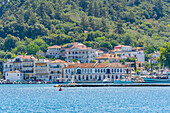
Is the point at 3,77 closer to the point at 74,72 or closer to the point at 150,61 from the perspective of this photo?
the point at 74,72

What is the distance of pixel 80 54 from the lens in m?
169

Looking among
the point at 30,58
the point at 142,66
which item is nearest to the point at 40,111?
the point at 30,58

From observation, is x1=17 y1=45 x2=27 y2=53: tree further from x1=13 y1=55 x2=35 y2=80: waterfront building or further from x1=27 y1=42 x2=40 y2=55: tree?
x1=13 y1=55 x2=35 y2=80: waterfront building

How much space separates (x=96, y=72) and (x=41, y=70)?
18.2 metres

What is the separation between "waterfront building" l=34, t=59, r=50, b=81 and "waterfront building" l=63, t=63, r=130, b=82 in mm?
7370

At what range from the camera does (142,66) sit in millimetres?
175125

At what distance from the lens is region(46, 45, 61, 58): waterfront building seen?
594ft

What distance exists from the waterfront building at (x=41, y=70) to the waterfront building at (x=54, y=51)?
30.7 meters

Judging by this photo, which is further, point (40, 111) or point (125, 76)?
point (125, 76)

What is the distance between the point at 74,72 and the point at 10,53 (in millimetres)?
50427

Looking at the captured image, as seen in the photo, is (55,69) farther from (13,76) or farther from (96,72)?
(96,72)

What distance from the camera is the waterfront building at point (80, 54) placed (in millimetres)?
168250

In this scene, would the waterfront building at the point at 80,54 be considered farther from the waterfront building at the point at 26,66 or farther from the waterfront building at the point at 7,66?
the waterfront building at the point at 7,66

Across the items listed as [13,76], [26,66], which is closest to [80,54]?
[26,66]
